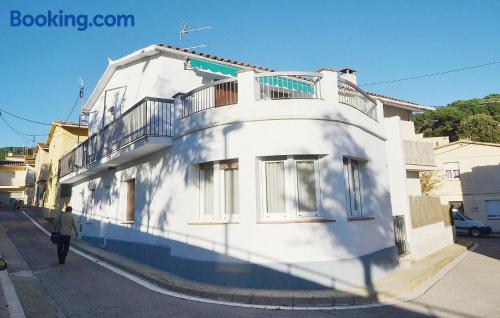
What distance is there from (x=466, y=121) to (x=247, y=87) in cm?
4077

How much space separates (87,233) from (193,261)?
10335 mm

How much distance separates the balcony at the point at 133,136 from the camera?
33.6ft

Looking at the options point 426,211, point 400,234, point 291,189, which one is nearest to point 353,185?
point 291,189

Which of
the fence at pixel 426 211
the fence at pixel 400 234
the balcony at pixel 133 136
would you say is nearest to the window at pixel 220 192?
the balcony at pixel 133 136

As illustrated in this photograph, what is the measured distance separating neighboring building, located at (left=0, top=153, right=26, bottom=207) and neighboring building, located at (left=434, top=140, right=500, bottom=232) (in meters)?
58.5

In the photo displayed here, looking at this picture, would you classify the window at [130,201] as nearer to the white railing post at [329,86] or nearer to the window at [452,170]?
the white railing post at [329,86]

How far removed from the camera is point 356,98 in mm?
10328

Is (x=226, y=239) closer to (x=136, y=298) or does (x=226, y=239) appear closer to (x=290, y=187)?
(x=290, y=187)

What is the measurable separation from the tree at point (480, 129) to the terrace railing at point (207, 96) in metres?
37.9

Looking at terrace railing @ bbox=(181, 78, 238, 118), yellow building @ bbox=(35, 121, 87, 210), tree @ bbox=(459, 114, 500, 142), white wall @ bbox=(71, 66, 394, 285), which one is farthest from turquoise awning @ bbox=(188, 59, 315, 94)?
tree @ bbox=(459, 114, 500, 142)

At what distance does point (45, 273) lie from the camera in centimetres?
924

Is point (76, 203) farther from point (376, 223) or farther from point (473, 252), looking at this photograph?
point (473, 252)

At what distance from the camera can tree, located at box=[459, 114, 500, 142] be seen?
38469mm

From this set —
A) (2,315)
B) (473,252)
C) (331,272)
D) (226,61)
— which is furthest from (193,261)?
(473,252)
